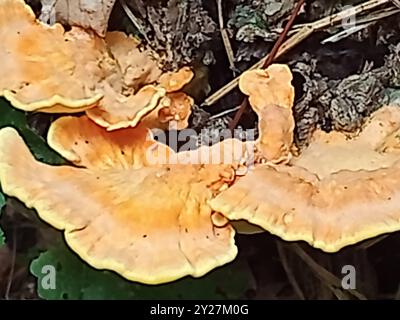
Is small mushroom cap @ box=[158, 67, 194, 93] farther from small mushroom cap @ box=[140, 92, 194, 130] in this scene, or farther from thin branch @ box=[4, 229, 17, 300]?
thin branch @ box=[4, 229, 17, 300]

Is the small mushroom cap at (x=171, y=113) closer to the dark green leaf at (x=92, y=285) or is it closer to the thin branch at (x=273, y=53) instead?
the thin branch at (x=273, y=53)

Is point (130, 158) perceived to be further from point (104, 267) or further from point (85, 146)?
point (104, 267)

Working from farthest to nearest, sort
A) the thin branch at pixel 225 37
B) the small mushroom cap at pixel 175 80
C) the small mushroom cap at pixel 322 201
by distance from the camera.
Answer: the thin branch at pixel 225 37 < the small mushroom cap at pixel 175 80 < the small mushroom cap at pixel 322 201

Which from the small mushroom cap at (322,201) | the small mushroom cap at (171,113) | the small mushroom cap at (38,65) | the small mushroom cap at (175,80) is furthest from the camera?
the small mushroom cap at (175,80)

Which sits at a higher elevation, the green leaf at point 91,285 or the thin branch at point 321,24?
the thin branch at point 321,24

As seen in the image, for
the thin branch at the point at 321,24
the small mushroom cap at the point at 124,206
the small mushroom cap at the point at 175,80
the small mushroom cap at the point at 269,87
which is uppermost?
the thin branch at the point at 321,24

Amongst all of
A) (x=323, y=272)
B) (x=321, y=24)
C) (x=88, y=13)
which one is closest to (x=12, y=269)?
(x=88, y=13)

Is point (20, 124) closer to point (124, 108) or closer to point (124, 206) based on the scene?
point (124, 108)

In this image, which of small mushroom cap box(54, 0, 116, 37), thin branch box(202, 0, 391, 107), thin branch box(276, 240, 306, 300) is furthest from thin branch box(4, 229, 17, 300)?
thin branch box(202, 0, 391, 107)

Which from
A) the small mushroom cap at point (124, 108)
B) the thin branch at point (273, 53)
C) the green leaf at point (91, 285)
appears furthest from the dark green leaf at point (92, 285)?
the thin branch at point (273, 53)
